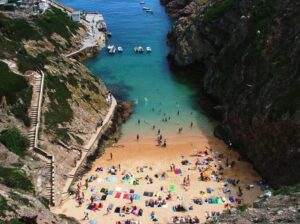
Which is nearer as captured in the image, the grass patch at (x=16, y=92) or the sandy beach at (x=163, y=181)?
the sandy beach at (x=163, y=181)

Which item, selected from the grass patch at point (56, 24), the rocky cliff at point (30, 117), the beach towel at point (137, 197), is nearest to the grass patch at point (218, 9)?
the rocky cliff at point (30, 117)

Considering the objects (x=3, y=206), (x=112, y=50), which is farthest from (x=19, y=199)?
(x=112, y=50)

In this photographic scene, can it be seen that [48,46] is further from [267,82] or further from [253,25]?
[267,82]

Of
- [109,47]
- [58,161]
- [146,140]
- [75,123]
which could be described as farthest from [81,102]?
[109,47]

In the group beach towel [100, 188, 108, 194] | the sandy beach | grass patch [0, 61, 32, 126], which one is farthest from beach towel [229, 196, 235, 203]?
grass patch [0, 61, 32, 126]

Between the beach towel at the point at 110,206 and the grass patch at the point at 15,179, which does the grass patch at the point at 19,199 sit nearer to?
the grass patch at the point at 15,179

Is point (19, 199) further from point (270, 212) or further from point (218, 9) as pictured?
point (218, 9)
